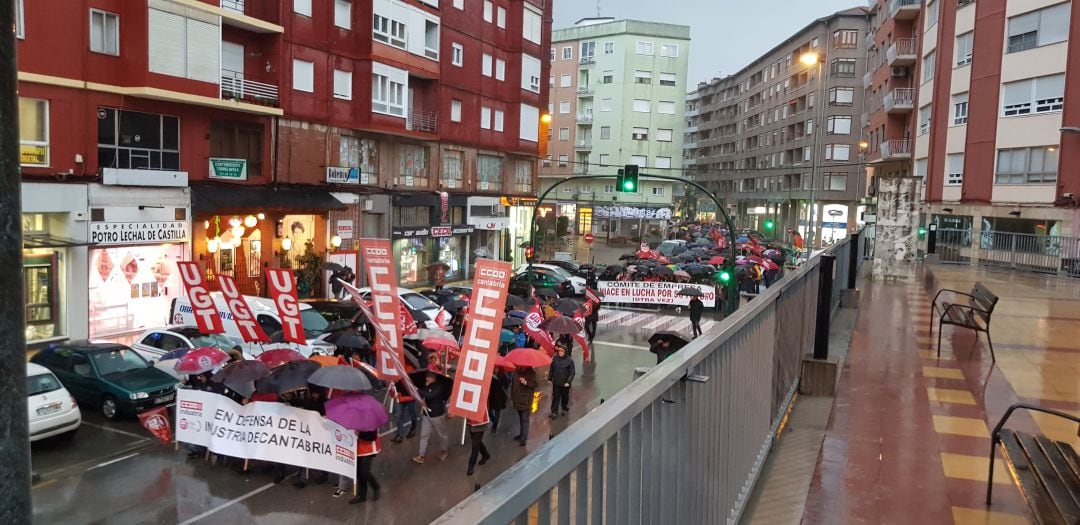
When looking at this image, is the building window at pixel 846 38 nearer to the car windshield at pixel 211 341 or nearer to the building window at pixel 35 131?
the building window at pixel 35 131

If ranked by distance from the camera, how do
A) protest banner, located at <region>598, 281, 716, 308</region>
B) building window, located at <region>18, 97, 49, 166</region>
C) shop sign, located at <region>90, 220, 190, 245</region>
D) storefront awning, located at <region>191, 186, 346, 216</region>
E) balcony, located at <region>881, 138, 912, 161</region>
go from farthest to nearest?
balcony, located at <region>881, 138, 912, 161</region> < protest banner, located at <region>598, 281, 716, 308</region> < storefront awning, located at <region>191, 186, 346, 216</region> < shop sign, located at <region>90, 220, 190, 245</region> < building window, located at <region>18, 97, 49, 166</region>

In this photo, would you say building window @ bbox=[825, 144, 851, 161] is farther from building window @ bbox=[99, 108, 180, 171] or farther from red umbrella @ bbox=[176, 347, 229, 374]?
red umbrella @ bbox=[176, 347, 229, 374]

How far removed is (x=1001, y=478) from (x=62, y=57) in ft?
83.9

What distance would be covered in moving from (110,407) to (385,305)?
6.35 m

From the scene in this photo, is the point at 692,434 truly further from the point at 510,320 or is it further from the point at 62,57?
the point at 62,57

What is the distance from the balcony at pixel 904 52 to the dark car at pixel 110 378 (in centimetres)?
5251

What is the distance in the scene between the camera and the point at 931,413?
8492 millimetres

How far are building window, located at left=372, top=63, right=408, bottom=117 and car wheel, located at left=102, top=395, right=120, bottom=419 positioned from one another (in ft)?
71.1

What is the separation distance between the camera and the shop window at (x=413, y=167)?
37.8m

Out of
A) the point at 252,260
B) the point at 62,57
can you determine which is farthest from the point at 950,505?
the point at 252,260

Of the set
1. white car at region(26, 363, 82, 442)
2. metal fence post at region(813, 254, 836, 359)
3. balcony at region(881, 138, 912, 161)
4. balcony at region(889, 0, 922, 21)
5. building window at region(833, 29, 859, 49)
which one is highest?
building window at region(833, 29, 859, 49)

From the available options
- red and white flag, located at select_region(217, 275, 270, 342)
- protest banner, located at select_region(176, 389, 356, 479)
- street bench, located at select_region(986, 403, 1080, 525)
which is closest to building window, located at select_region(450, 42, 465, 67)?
red and white flag, located at select_region(217, 275, 270, 342)

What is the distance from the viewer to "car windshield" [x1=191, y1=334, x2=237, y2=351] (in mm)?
17906

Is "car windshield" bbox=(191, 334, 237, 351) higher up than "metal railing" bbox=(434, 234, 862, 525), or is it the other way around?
"metal railing" bbox=(434, 234, 862, 525)
